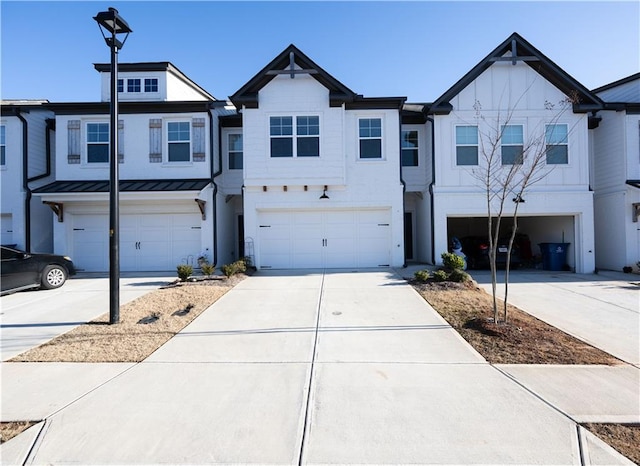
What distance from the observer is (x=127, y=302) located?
768cm

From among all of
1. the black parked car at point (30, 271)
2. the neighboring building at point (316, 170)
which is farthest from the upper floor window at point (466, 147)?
the black parked car at point (30, 271)

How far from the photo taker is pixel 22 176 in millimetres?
12477

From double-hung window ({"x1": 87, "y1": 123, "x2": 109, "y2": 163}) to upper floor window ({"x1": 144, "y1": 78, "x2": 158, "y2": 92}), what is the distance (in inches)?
113

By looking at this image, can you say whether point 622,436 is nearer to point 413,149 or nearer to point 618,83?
point 413,149

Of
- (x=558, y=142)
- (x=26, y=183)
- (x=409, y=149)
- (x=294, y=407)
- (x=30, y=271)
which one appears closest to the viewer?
(x=294, y=407)

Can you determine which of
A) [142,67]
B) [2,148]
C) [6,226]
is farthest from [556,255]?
[2,148]

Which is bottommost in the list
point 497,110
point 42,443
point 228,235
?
point 42,443

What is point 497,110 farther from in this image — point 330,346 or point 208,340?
point 208,340

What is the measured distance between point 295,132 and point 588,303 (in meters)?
9.87

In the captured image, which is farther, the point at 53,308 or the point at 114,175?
the point at 53,308

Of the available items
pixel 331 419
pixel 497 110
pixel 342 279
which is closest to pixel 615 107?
pixel 497 110

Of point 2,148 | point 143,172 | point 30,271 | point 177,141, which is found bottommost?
point 30,271

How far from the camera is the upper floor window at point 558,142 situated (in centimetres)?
1186

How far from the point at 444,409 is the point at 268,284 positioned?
272 inches
